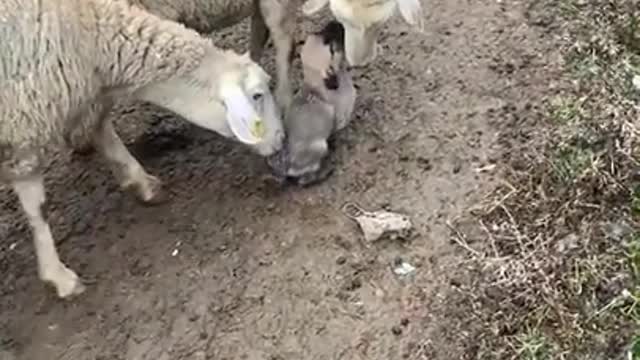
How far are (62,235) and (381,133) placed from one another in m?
1.10

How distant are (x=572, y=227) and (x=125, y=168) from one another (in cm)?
143

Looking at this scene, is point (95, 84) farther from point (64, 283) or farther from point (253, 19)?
point (253, 19)

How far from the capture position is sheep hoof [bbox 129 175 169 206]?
5.02 meters

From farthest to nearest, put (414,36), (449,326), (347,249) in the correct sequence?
A: 1. (414,36)
2. (347,249)
3. (449,326)

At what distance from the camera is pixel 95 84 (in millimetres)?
4699

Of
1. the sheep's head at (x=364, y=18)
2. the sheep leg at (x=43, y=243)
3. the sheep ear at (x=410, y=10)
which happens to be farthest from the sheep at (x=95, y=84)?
the sheep ear at (x=410, y=10)

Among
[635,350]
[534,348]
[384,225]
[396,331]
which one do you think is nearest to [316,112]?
[384,225]

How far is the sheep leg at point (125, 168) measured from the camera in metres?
4.97

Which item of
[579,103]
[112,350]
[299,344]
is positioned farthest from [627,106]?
[112,350]

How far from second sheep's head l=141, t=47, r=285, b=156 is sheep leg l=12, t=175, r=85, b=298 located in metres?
0.46

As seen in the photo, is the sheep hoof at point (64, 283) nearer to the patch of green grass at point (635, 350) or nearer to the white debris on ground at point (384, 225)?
the white debris on ground at point (384, 225)

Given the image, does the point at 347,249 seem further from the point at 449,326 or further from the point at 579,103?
the point at 579,103

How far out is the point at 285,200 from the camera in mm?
5008

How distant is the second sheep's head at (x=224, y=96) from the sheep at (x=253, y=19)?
30 centimetres
